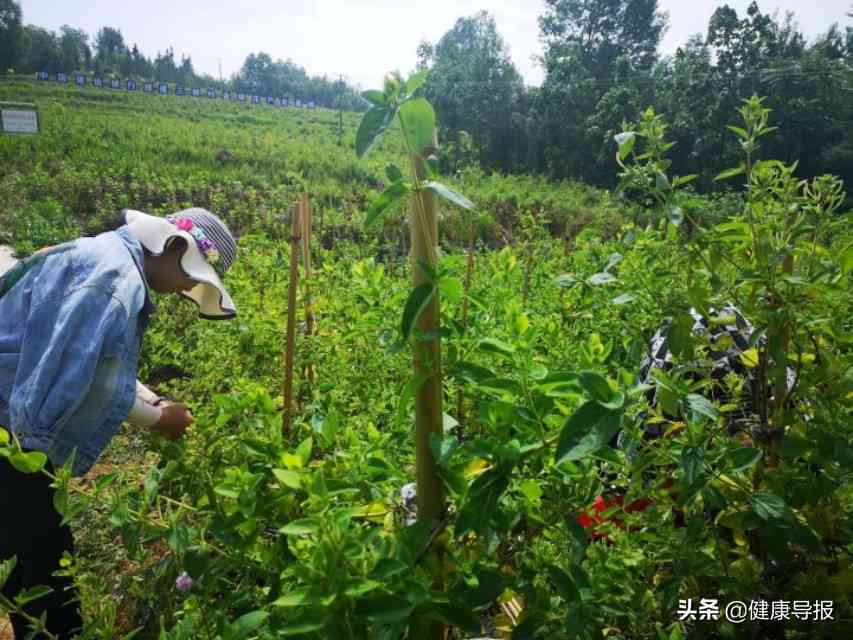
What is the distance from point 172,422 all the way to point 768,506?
4.92ft

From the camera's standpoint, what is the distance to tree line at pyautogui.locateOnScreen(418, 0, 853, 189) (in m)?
14.8

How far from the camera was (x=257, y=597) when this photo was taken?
3.53 feet

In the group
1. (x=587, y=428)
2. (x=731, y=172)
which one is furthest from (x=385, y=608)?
(x=731, y=172)

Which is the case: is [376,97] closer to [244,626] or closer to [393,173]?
[393,173]

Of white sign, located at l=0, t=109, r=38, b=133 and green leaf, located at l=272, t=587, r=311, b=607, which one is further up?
white sign, located at l=0, t=109, r=38, b=133

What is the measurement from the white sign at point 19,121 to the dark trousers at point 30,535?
8.17 m

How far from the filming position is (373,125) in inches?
27.4

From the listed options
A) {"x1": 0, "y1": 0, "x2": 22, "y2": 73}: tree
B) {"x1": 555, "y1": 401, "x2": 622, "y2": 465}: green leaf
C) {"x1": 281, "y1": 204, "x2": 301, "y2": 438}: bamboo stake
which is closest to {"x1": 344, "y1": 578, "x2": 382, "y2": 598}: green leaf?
{"x1": 555, "y1": 401, "x2": 622, "y2": 465}: green leaf

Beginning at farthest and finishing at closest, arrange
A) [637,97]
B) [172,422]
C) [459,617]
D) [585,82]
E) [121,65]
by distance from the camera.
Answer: [121,65] < [585,82] < [637,97] < [172,422] < [459,617]

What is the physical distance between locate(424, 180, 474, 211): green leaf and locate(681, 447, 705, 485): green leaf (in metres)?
0.47

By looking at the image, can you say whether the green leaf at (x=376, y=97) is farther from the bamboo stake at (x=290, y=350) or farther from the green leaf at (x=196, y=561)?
the bamboo stake at (x=290, y=350)

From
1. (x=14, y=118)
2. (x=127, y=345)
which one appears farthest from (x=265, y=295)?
(x=14, y=118)

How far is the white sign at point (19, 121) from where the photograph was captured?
825cm

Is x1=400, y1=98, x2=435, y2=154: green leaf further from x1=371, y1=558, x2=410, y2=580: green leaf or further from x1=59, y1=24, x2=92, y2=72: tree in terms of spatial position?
x1=59, y1=24, x2=92, y2=72: tree
